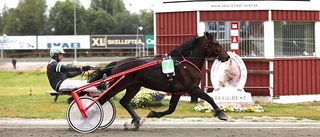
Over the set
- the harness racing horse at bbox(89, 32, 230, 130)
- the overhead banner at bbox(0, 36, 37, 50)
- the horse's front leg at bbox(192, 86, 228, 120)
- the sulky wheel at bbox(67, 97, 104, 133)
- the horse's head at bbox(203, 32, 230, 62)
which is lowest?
the sulky wheel at bbox(67, 97, 104, 133)

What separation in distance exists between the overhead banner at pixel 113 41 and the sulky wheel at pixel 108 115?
66488 millimetres

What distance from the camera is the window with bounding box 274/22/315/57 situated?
21078 millimetres

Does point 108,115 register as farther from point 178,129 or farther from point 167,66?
point 167,66

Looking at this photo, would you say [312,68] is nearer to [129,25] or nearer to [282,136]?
[282,136]

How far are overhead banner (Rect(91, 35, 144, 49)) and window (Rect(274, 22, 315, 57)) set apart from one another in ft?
190

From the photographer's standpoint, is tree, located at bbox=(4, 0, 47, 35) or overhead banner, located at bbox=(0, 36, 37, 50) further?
tree, located at bbox=(4, 0, 47, 35)

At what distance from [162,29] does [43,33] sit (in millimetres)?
77988

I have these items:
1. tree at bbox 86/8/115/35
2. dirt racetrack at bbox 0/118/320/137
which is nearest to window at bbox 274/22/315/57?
dirt racetrack at bbox 0/118/320/137

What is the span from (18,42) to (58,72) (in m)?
70.2

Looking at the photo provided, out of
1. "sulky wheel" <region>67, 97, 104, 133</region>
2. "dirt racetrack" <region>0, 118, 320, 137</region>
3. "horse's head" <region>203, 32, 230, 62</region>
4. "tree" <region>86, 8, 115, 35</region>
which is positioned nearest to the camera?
"dirt racetrack" <region>0, 118, 320, 137</region>

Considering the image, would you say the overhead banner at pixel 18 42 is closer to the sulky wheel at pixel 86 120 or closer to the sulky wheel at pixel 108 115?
the sulky wheel at pixel 108 115

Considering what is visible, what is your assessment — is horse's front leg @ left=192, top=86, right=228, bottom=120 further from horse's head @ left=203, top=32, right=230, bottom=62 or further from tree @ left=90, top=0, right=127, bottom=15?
tree @ left=90, top=0, right=127, bottom=15

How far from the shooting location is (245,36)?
2073 centimetres

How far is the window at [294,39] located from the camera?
2108 cm
